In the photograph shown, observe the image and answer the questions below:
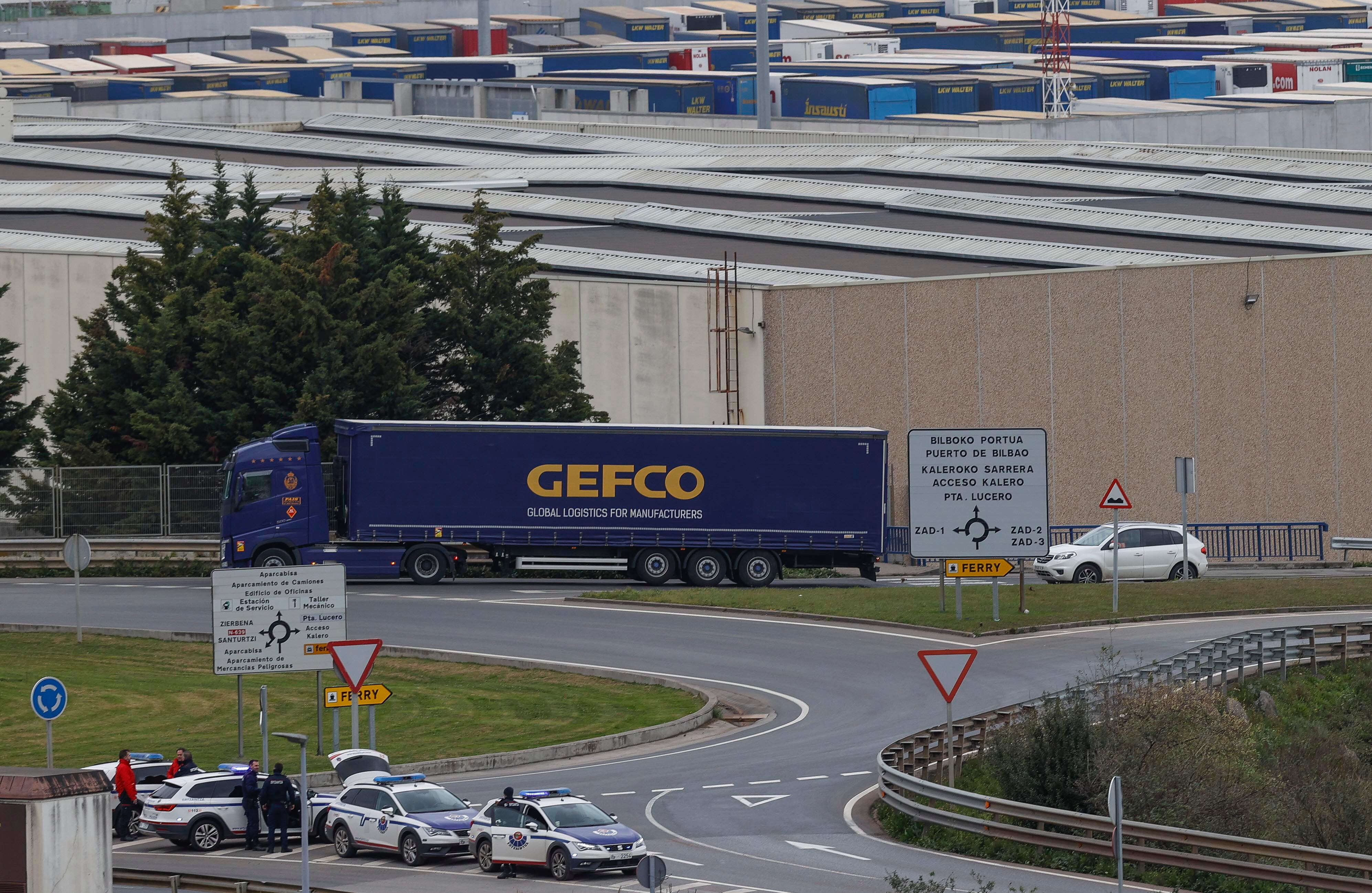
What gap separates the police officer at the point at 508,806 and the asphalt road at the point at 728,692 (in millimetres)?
283

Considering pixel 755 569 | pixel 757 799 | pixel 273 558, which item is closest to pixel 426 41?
pixel 273 558

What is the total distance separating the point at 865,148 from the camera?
8219cm

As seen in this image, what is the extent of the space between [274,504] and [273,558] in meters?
1.28

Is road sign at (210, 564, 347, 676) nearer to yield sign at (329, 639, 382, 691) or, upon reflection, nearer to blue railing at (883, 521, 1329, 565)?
yield sign at (329, 639, 382, 691)

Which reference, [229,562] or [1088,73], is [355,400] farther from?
[1088,73]

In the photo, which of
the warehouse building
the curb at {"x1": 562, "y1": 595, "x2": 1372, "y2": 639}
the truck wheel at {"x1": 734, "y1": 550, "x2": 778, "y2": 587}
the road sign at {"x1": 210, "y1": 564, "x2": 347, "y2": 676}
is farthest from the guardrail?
the warehouse building

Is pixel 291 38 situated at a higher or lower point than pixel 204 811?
higher

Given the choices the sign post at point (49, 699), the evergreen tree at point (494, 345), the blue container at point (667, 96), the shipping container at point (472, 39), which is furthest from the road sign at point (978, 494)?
the shipping container at point (472, 39)

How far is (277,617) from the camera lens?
28.9 m

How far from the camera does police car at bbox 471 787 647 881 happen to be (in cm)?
2181

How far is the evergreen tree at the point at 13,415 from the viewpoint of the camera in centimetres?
5050

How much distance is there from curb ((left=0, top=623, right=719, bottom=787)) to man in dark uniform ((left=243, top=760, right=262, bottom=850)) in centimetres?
165

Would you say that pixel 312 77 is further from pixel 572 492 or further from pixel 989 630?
pixel 989 630

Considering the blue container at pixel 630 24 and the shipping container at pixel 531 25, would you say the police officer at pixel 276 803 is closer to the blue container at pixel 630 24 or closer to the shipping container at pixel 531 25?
the blue container at pixel 630 24
